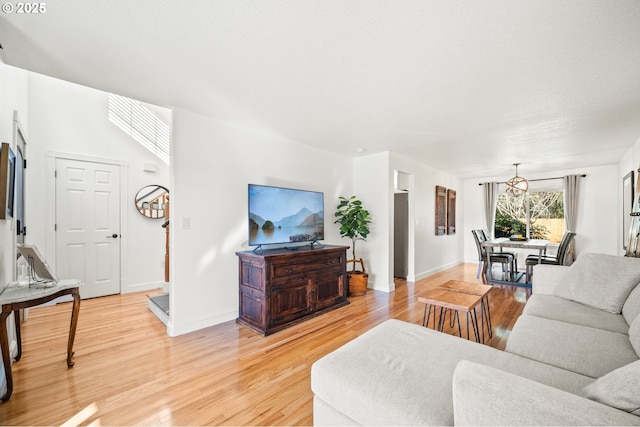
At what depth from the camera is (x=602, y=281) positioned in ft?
7.42

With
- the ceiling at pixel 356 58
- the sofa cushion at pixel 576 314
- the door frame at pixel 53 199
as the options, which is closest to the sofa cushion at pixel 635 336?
the sofa cushion at pixel 576 314

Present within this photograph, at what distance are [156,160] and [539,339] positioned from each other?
5.29 m

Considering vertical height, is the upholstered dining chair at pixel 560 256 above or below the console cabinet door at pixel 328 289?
above

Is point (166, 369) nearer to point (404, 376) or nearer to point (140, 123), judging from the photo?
point (404, 376)

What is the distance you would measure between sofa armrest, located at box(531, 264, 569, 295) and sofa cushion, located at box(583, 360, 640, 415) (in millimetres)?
2152

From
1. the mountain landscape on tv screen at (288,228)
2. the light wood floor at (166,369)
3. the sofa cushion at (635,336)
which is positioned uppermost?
the mountain landscape on tv screen at (288,228)

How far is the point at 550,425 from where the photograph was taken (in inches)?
29.0

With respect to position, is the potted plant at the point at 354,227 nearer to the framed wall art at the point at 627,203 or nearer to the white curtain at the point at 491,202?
the framed wall art at the point at 627,203

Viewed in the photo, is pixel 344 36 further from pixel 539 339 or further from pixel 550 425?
pixel 539 339

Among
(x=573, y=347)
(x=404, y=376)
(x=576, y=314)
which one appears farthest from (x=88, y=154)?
(x=576, y=314)

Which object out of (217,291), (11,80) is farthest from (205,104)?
(217,291)

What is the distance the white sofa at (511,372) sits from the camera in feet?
2.61

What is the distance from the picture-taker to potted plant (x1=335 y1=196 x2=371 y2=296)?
13.7 feet

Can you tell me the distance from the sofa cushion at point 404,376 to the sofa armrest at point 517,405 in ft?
0.65
